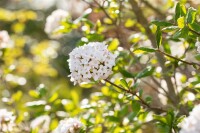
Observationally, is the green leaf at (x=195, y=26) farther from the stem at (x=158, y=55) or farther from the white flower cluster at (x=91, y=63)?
the stem at (x=158, y=55)

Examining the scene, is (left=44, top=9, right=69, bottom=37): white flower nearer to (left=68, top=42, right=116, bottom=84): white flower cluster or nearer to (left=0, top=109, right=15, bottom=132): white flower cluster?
(left=0, top=109, right=15, bottom=132): white flower cluster

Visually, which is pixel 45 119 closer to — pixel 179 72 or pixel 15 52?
pixel 179 72

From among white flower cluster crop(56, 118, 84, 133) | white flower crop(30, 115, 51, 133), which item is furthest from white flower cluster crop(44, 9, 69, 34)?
white flower cluster crop(56, 118, 84, 133)

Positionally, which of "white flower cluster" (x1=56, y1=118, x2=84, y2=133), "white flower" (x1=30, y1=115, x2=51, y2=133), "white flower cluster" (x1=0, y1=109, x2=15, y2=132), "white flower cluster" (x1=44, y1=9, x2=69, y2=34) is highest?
"white flower cluster" (x1=44, y1=9, x2=69, y2=34)

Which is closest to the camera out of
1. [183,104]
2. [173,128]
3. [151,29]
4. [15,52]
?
[173,128]

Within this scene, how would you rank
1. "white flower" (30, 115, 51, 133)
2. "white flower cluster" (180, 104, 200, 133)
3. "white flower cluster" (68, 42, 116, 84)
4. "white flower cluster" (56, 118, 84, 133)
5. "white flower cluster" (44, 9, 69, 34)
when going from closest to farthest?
"white flower cluster" (180, 104, 200, 133)
"white flower cluster" (68, 42, 116, 84)
"white flower cluster" (56, 118, 84, 133)
"white flower" (30, 115, 51, 133)
"white flower cluster" (44, 9, 69, 34)

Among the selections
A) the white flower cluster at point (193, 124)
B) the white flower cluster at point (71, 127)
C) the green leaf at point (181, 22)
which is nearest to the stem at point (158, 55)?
the white flower cluster at point (71, 127)

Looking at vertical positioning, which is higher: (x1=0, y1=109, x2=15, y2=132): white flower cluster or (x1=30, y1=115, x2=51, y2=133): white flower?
(x1=30, y1=115, x2=51, y2=133): white flower

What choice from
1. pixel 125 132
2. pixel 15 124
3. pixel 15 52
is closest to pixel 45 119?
pixel 15 124

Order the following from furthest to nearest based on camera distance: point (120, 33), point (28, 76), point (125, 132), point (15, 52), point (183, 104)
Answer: point (28, 76) → point (15, 52) → point (120, 33) → point (183, 104) → point (125, 132)

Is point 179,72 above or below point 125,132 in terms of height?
above
